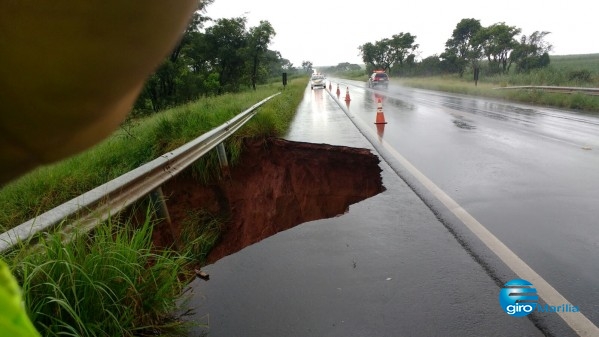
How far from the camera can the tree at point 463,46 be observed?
2066 inches

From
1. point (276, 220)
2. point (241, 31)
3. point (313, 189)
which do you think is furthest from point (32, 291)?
point (241, 31)

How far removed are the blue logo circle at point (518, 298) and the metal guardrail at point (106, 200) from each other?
2.59 meters

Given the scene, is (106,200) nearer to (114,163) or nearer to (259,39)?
(114,163)

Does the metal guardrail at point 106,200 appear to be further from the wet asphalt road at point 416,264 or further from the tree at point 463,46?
the tree at point 463,46

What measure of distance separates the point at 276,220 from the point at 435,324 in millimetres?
4309

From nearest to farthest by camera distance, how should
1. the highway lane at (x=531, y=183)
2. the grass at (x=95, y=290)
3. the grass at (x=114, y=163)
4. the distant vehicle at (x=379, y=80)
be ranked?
the grass at (x=95, y=290) → the highway lane at (x=531, y=183) → the grass at (x=114, y=163) → the distant vehicle at (x=379, y=80)

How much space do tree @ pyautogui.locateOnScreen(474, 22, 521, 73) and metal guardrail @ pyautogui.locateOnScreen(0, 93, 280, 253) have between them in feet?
155

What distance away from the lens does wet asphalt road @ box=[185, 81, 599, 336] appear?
7.88ft

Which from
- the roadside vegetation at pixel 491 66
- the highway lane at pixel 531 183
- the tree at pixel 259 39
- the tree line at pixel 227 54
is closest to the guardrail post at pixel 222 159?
the highway lane at pixel 531 183

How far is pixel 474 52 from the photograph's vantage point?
51906mm

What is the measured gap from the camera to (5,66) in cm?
40

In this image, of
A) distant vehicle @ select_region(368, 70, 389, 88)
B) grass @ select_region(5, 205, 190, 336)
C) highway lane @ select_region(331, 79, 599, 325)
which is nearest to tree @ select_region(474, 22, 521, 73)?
distant vehicle @ select_region(368, 70, 389, 88)

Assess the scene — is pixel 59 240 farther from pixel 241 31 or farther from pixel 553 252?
pixel 241 31

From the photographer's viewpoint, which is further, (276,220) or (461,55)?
(461,55)
